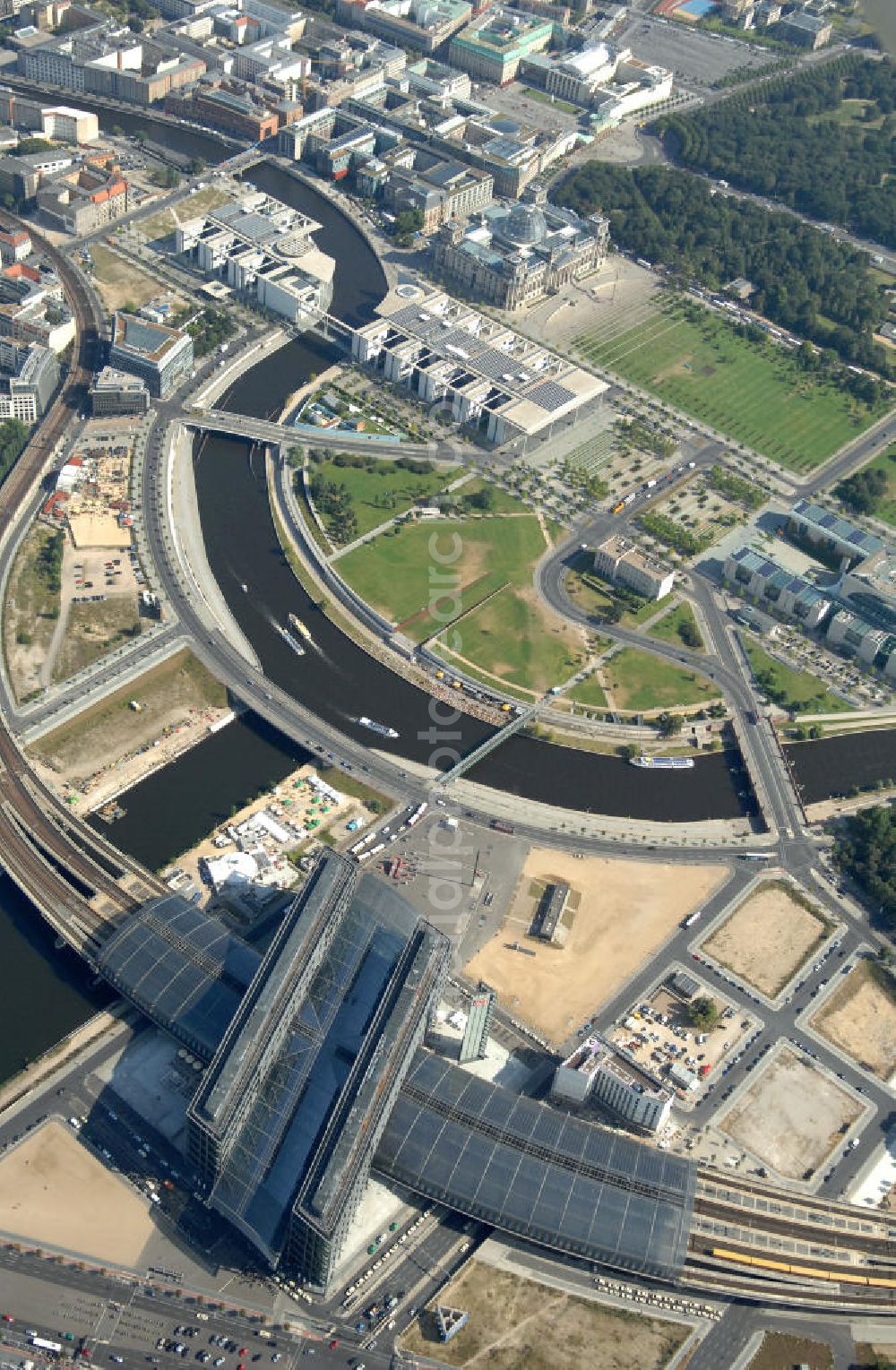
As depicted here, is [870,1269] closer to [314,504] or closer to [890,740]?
[890,740]

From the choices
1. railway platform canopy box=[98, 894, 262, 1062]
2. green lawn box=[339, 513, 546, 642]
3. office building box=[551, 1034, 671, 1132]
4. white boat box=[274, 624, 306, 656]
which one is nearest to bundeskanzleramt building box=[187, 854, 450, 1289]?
railway platform canopy box=[98, 894, 262, 1062]

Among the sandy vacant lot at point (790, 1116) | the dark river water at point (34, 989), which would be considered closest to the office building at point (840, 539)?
the sandy vacant lot at point (790, 1116)

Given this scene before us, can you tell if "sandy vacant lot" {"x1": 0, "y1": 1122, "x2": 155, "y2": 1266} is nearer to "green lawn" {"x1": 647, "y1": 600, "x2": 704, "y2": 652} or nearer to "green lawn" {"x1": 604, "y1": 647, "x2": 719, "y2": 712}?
"green lawn" {"x1": 604, "y1": 647, "x2": 719, "y2": 712}

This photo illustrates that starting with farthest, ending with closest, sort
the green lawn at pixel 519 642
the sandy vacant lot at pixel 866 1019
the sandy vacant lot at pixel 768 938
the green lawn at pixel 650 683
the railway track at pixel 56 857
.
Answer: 1. the green lawn at pixel 519 642
2. the green lawn at pixel 650 683
3. the sandy vacant lot at pixel 768 938
4. the railway track at pixel 56 857
5. the sandy vacant lot at pixel 866 1019

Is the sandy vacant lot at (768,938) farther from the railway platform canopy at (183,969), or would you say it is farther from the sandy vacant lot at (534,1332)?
the railway platform canopy at (183,969)

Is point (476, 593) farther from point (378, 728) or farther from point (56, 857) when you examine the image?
point (56, 857)

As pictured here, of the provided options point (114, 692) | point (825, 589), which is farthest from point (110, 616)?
point (825, 589)
